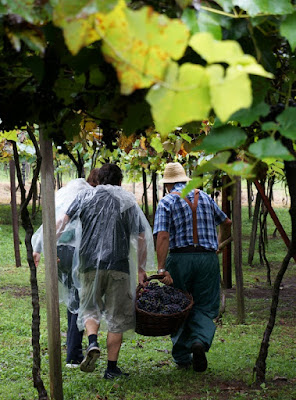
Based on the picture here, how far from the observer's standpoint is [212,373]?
4414 mm

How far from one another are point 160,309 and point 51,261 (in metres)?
1.25

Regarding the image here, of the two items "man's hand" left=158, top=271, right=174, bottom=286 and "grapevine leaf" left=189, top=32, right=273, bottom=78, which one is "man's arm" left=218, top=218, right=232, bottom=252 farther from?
"grapevine leaf" left=189, top=32, right=273, bottom=78

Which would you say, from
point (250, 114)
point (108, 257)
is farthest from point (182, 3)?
point (108, 257)

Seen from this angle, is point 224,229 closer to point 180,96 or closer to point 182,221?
point 182,221

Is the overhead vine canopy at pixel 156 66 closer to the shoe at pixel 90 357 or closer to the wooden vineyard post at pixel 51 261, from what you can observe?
the wooden vineyard post at pixel 51 261

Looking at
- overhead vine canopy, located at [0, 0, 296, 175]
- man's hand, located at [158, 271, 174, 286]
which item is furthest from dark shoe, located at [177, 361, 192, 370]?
overhead vine canopy, located at [0, 0, 296, 175]

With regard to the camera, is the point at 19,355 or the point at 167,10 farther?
the point at 19,355

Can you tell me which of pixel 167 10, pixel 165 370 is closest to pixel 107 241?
pixel 165 370

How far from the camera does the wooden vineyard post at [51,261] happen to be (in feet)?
9.60

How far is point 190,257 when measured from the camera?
4.46 metres

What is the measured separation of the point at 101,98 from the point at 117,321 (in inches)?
116

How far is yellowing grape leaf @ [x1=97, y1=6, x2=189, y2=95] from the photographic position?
696 mm

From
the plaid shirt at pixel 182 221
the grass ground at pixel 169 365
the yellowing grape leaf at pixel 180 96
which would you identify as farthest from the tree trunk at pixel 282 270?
the yellowing grape leaf at pixel 180 96

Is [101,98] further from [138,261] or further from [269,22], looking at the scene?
[138,261]
